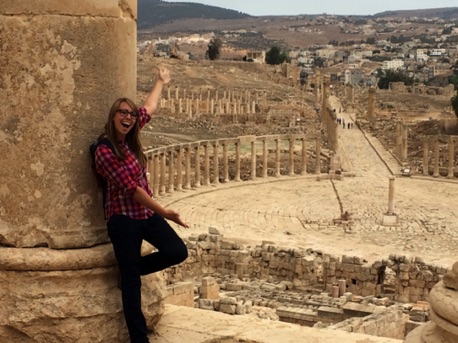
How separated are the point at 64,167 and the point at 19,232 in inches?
22.9

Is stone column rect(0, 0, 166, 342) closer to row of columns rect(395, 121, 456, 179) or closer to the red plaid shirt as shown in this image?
the red plaid shirt

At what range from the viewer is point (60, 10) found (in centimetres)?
614

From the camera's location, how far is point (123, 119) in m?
6.34

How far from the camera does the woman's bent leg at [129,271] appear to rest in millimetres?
6273

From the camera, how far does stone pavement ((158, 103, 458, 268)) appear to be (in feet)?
77.9

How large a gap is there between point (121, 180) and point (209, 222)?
67.1 feet

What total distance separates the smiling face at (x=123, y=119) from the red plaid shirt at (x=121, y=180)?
0.10 meters

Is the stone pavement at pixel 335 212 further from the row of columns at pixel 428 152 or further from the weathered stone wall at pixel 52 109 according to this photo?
the weathered stone wall at pixel 52 109

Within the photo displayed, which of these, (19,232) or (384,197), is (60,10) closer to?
(19,232)

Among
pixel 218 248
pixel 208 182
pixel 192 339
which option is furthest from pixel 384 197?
pixel 192 339

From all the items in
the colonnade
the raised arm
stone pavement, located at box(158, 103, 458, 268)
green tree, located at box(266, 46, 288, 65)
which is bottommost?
stone pavement, located at box(158, 103, 458, 268)

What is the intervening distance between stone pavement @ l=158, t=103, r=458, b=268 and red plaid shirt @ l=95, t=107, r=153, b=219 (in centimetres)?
1442

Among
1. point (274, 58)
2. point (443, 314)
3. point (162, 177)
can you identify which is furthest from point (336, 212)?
point (274, 58)

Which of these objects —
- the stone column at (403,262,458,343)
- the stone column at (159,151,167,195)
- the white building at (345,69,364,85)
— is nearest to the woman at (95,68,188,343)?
the stone column at (403,262,458,343)
